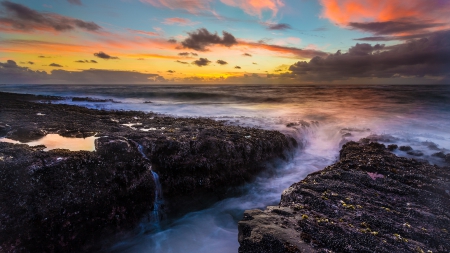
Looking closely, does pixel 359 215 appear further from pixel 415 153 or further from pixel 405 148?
pixel 405 148

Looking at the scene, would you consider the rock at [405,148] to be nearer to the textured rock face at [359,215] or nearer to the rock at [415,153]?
the rock at [415,153]

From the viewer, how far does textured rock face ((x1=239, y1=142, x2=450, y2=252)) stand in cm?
421

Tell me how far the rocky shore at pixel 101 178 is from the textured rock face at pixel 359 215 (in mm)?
2924

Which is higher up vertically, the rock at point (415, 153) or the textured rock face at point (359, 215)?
the textured rock face at point (359, 215)

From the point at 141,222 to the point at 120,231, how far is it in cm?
58

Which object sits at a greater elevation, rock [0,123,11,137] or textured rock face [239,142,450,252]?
rock [0,123,11,137]

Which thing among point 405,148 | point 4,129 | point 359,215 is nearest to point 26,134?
point 4,129

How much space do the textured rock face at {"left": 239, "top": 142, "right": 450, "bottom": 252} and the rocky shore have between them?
2.92 meters

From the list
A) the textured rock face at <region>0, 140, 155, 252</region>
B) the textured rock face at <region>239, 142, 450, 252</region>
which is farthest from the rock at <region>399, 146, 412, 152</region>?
the textured rock face at <region>0, 140, 155, 252</region>

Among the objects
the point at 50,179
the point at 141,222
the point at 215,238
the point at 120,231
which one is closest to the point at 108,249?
the point at 120,231

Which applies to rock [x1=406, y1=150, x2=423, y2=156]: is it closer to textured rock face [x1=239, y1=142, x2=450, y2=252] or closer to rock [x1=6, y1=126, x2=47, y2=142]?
textured rock face [x1=239, y1=142, x2=450, y2=252]

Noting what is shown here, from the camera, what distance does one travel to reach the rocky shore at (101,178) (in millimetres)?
4988

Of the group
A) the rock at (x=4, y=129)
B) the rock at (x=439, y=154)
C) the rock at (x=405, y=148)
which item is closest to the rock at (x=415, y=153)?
the rock at (x=405, y=148)

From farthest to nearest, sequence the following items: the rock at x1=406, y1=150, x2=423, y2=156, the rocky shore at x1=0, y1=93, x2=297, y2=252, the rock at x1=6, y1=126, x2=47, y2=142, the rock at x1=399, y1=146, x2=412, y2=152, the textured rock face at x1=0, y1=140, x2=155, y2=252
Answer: the rock at x1=399, y1=146, x2=412, y2=152
the rock at x1=406, y1=150, x2=423, y2=156
the rock at x1=6, y1=126, x2=47, y2=142
the rocky shore at x1=0, y1=93, x2=297, y2=252
the textured rock face at x1=0, y1=140, x2=155, y2=252
